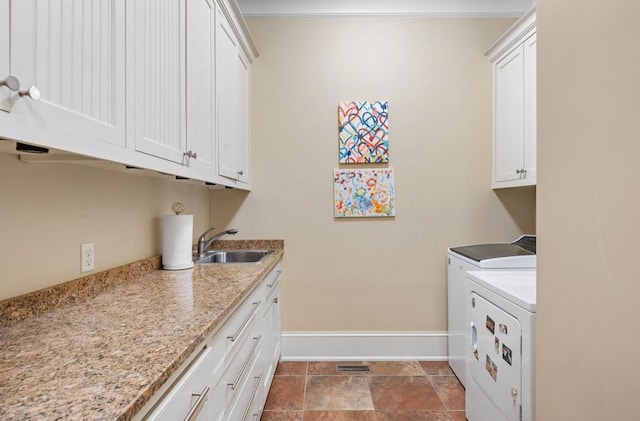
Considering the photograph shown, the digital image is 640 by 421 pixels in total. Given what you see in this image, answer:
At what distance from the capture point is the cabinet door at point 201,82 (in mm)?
1524

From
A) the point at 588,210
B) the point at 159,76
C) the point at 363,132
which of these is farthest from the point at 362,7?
the point at 588,210

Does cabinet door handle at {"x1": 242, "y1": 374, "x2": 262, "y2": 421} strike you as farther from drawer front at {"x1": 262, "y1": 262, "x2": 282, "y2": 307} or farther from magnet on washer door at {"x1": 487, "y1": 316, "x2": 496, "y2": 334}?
magnet on washer door at {"x1": 487, "y1": 316, "x2": 496, "y2": 334}

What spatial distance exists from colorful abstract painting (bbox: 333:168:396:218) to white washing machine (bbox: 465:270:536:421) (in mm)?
1017

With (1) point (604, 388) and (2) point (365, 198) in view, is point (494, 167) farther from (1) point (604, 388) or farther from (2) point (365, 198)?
(1) point (604, 388)

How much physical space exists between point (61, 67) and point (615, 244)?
4.76ft

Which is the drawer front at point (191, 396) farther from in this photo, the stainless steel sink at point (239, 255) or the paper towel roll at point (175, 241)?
the stainless steel sink at point (239, 255)

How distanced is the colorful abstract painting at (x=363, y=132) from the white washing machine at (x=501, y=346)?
1270 mm

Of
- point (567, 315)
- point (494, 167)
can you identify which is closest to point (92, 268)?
point (567, 315)

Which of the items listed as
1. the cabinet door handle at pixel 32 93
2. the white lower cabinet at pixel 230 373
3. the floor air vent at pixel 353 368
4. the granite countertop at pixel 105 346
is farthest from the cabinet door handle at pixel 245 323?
the floor air vent at pixel 353 368

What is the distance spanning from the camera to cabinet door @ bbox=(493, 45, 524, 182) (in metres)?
2.34

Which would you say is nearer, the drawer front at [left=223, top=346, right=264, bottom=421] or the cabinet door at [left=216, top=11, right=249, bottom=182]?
the drawer front at [left=223, top=346, right=264, bottom=421]

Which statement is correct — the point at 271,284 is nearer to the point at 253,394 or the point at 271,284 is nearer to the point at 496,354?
the point at 253,394

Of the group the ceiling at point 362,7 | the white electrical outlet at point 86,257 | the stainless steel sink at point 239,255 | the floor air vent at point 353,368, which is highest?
the ceiling at point 362,7

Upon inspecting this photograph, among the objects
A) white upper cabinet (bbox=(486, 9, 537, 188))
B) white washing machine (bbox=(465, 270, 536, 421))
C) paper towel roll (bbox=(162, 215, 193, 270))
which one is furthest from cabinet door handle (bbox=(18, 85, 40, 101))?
white upper cabinet (bbox=(486, 9, 537, 188))
